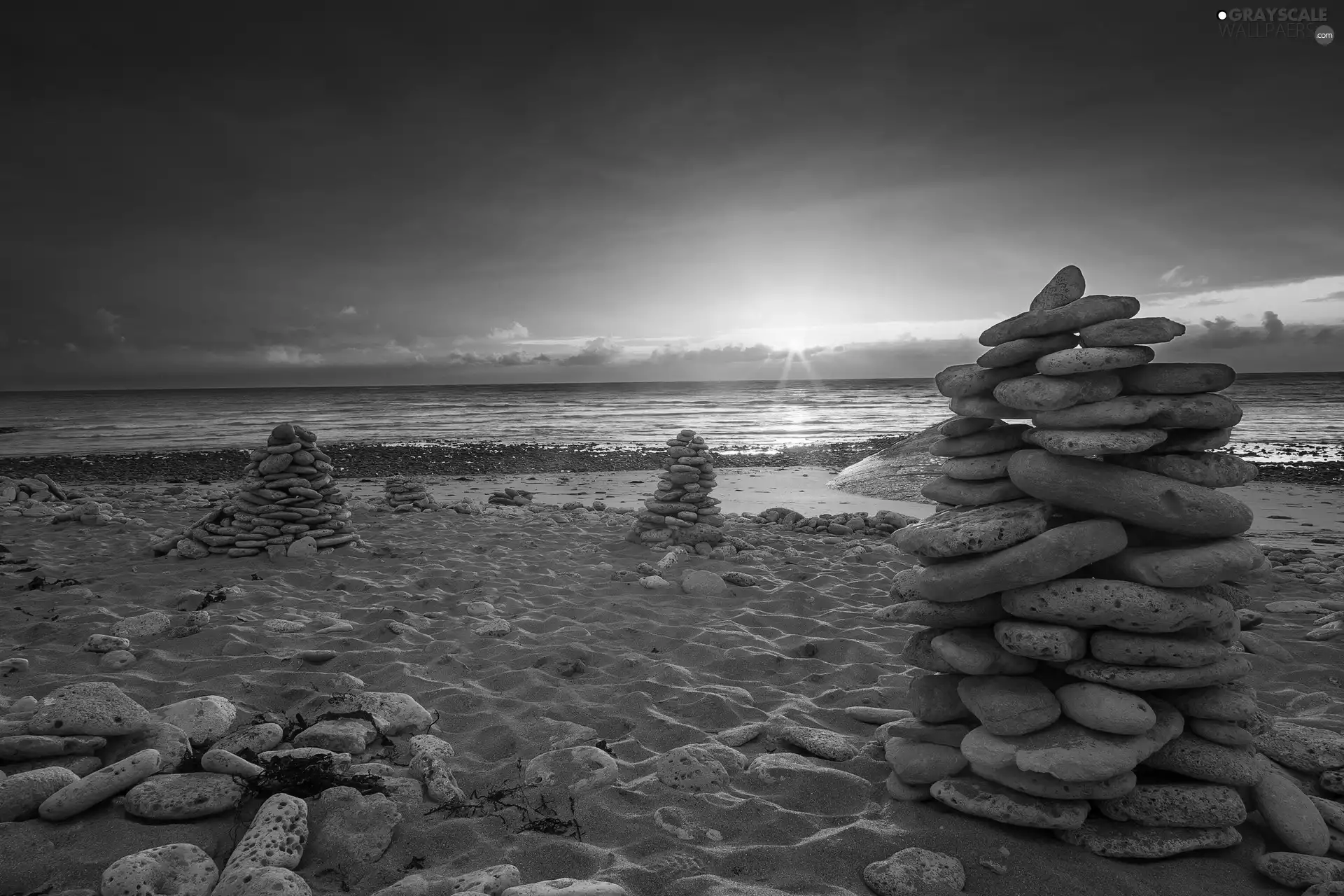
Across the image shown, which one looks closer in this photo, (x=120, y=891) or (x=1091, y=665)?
(x=120, y=891)

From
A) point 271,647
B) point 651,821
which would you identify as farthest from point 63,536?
point 651,821

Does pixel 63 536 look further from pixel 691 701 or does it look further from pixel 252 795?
pixel 691 701

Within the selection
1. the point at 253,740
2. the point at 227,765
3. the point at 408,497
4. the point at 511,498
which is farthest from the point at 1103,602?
the point at 408,497

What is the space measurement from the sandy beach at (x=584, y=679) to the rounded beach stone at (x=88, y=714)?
2.00 ft

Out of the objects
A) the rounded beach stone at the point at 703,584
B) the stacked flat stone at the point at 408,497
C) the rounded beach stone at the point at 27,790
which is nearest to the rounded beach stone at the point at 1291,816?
the rounded beach stone at the point at 703,584

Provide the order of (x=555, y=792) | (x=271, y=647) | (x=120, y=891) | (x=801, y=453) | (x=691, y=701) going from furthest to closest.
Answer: (x=801, y=453) < (x=271, y=647) < (x=691, y=701) < (x=555, y=792) < (x=120, y=891)

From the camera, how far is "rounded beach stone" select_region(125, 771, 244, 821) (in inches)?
130

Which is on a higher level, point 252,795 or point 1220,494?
point 1220,494

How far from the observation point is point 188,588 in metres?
7.68

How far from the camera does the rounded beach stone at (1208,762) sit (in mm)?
3365

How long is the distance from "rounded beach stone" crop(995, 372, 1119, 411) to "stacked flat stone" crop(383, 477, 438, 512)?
1224cm

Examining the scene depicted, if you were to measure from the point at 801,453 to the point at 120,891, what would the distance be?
79.3 ft

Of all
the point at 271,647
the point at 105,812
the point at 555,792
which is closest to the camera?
the point at 105,812

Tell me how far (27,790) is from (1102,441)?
5.55 metres
